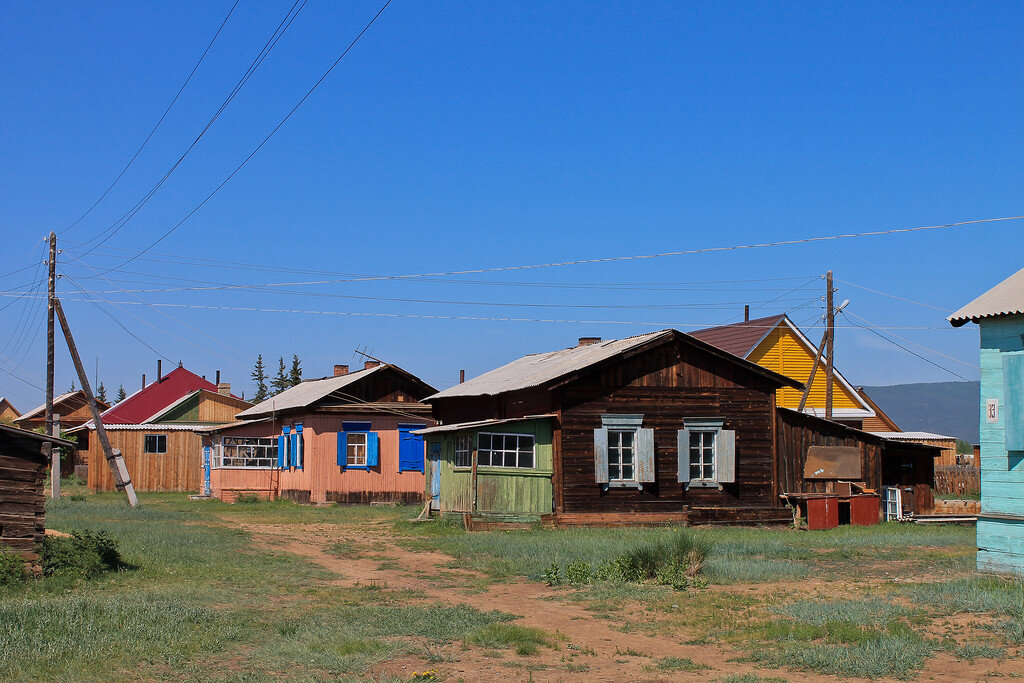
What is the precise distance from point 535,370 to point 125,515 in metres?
12.4

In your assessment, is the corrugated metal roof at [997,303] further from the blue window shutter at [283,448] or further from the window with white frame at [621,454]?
the blue window shutter at [283,448]

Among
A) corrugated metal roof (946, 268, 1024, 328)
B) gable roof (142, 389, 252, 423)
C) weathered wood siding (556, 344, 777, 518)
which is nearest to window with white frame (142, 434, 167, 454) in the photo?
gable roof (142, 389, 252, 423)

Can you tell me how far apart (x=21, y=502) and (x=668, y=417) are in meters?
16.8

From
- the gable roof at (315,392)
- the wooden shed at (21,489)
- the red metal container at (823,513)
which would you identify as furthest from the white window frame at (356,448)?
the wooden shed at (21,489)

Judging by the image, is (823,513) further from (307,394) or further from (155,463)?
(155,463)

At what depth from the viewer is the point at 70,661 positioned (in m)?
9.81

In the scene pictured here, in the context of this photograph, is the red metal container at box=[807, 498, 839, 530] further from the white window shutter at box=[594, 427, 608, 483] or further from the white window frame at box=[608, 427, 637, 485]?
the white window shutter at box=[594, 427, 608, 483]

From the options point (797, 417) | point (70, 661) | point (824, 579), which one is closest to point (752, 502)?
point (797, 417)

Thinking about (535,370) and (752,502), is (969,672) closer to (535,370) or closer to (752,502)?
(752,502)

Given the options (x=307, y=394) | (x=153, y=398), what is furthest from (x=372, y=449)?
(x=153, y=398)

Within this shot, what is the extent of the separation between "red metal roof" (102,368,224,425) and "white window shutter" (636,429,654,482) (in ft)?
120

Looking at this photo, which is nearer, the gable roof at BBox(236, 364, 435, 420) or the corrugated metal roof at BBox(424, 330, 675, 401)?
the corrugated metal roof at BBox(424, 330, 675, 401)

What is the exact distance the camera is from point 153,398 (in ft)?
196

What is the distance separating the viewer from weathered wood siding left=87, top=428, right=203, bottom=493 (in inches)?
1750
